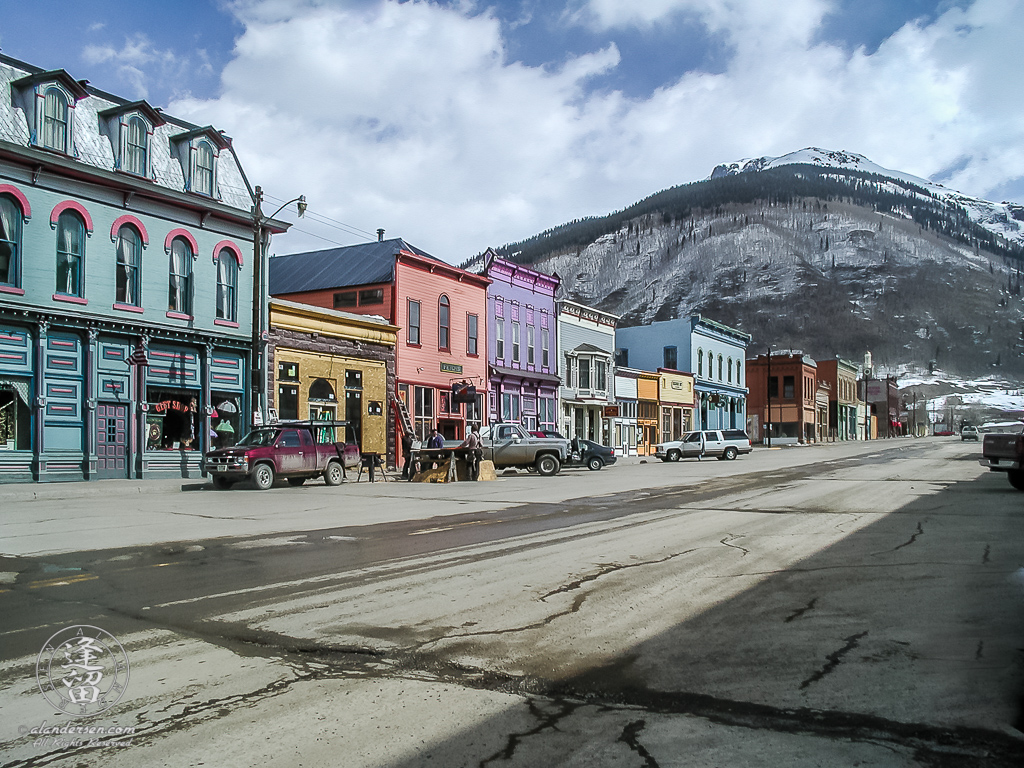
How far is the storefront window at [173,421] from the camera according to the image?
85.0 feet

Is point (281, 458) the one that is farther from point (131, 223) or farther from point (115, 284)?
point (131, 223)

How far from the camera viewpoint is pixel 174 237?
2694cm

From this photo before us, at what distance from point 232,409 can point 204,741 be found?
2555 cm

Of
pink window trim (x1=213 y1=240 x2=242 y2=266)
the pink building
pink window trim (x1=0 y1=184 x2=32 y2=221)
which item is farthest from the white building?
pink window trim (x1=0 y1=184 x2=32 y2=221)

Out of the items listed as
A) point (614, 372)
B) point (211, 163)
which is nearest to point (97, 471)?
point (211, 163)

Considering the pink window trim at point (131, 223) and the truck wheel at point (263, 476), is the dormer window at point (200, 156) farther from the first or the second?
the truck wheel at point (263, 476)

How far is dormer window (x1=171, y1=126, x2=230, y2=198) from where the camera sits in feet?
90.1

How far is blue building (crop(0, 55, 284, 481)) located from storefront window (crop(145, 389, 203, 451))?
0.12 ft

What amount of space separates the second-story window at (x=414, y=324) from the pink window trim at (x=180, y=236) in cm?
1095

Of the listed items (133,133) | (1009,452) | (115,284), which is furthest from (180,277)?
(1009,452)

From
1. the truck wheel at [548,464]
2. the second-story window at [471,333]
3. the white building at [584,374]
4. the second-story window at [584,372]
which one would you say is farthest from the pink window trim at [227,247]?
the second-story window at [584,372]

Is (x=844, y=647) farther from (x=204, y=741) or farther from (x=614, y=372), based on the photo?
(x=614, y=372)

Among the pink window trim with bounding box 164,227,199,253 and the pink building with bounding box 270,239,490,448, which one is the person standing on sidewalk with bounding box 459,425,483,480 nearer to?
the pink building with bounding box 270,239,490,448

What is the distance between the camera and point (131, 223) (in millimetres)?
25531
